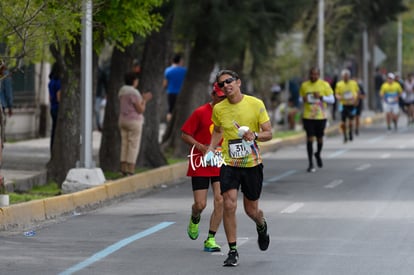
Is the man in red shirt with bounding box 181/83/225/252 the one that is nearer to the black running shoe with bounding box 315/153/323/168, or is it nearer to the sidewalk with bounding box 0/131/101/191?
the sidewalk with bounding box 0/131/101/191

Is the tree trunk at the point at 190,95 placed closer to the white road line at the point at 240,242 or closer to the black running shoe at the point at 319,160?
the black running shoe at the point at 319,160

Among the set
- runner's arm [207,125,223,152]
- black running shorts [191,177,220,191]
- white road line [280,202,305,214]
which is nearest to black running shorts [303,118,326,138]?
white road line [280,202,305,214]

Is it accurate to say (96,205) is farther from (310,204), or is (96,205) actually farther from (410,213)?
(410,213)

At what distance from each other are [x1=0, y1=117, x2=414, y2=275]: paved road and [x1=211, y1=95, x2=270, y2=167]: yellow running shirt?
977 millimetres

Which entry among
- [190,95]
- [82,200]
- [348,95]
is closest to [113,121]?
[190,95]

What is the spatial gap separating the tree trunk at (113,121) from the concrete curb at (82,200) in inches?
33.9

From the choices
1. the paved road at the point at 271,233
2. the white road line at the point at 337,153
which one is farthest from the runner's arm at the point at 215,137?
the white road line at the point at 337,153

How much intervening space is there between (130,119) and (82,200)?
3578 millimetres

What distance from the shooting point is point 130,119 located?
2127 centimetres

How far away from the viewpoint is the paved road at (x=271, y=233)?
460 inches

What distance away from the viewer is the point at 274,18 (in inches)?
1038

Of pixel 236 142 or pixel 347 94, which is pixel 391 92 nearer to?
pixel 347 94

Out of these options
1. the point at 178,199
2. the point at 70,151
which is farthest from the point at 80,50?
the point at 178,199

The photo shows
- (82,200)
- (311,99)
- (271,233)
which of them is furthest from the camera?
(311,99)
